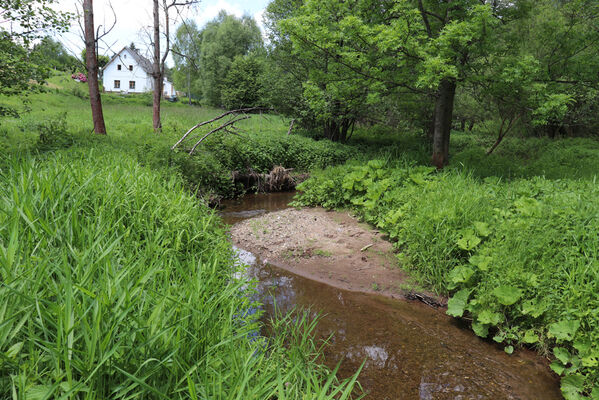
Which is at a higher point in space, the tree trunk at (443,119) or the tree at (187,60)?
the tree at (187,60)

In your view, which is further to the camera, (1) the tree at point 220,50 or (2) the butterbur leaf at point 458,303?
(1) the tree at point 220,50

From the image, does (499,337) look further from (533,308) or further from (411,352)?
(411,352)

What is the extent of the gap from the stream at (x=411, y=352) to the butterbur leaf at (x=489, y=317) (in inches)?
10.2

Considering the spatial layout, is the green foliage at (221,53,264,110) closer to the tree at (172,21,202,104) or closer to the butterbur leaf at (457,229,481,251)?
the tree at (172,21,202,104)

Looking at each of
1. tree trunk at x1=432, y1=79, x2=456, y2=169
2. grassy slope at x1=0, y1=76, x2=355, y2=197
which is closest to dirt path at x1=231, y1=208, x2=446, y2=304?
grassy slope at x1=0, y1=76, x2=355, y2=197

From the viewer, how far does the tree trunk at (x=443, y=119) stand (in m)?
9.03

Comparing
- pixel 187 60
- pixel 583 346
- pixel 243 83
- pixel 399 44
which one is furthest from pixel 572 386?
pixel 187 60

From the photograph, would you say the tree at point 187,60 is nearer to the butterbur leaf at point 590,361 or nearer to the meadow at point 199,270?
the meadow at point 199,270

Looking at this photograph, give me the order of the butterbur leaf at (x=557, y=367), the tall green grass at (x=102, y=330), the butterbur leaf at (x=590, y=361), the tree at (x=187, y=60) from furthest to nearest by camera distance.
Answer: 1. the tree at (x=187, y=60)
2. the butterbur leaf at (x=557, y=367)
3. the butterbur leaf at (x=590, y=361)
4. the tall green grass at (x=102, y=330)

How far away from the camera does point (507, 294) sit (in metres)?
3.84

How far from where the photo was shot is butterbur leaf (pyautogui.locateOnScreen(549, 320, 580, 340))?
3293 millimetres

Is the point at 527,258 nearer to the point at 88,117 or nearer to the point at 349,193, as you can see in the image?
the point at 349,193

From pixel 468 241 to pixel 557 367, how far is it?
1801mm

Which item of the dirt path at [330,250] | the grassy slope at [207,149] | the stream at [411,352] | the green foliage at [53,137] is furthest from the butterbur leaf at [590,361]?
the green foliage at [53,137]
